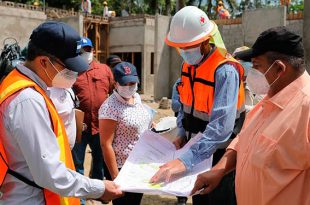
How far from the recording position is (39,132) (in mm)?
1931

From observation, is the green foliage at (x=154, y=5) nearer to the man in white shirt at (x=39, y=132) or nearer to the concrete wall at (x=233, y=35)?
the concrete wall at (x=233, y=35)

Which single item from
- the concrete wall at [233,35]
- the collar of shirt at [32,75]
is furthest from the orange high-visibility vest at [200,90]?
the concrete wall at [233,35]

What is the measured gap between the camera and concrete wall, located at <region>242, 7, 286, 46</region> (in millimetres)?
12852

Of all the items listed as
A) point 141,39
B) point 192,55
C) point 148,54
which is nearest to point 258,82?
point 192,55

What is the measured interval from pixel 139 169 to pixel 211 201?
66 centimetres

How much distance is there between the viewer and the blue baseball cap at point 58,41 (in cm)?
207

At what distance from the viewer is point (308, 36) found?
11141 millimetres

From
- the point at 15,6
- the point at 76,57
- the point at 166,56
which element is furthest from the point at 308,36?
the point at 15,6

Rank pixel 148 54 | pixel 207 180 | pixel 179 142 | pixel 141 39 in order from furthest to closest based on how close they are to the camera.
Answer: pixel 148 54 → pixel 141 39 → pixel 179 142 → pixel 207 180

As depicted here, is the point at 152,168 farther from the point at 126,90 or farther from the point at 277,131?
the point at 126,90

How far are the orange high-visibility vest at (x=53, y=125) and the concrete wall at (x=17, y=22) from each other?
66.5 feet

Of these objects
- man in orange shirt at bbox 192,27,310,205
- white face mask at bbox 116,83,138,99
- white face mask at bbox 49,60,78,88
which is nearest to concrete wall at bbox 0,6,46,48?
white face mask at bbox 116,83,138,99

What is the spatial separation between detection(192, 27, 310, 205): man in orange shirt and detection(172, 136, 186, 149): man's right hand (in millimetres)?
554

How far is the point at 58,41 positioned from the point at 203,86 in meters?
1.06
